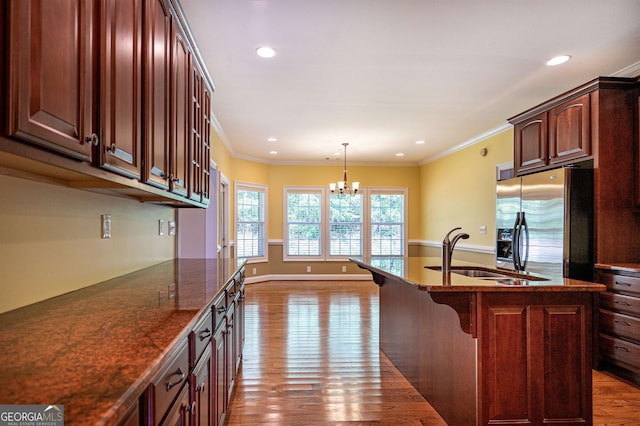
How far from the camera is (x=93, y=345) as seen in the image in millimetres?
983

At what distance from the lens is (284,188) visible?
25.8ft

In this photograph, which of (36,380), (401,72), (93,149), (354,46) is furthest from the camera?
(401,72)

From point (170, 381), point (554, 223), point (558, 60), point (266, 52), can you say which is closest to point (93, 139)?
point (170, 381)

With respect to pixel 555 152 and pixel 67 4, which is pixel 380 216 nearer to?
pixel 555 152

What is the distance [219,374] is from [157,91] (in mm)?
1489

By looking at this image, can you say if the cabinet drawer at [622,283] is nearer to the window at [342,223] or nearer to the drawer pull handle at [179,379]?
the drawer pull handle at [179,379]

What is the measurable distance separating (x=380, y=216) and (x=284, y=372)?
5503mm

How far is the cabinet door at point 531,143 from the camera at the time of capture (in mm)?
3699

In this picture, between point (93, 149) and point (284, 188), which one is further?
point (284, 188)

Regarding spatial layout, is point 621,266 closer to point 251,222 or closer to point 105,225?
point 105,225

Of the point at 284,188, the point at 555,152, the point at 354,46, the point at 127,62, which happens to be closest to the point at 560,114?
the point at 555,152

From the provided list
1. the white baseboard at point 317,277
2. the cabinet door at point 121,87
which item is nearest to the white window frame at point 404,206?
the white baseboard at point 317,277

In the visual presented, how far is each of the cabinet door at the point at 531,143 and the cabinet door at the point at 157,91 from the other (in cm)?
359

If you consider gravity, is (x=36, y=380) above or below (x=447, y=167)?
below
